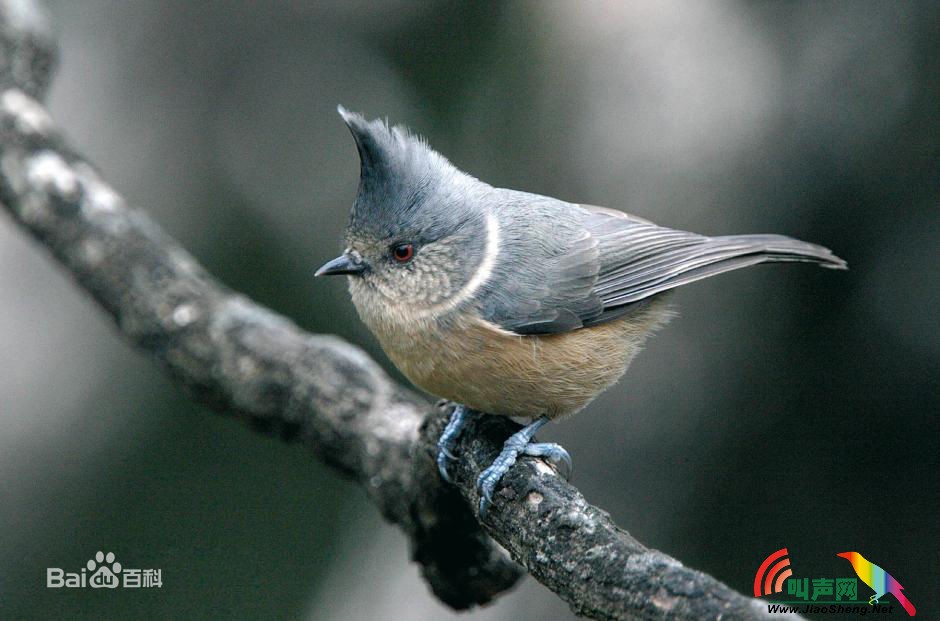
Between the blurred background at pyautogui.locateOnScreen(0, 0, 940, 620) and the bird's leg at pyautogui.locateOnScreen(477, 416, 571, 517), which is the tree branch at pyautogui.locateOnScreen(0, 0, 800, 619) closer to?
the bird's leg at pyautogui.locateOnScreen(477, 416, 571, 517)

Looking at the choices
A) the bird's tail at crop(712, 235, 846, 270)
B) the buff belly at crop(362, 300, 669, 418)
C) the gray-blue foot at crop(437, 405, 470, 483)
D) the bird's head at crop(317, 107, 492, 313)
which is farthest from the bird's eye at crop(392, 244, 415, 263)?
the bird's tail at crop(712, 235, 846, 270)

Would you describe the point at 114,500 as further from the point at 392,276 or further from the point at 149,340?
the point at 392,276

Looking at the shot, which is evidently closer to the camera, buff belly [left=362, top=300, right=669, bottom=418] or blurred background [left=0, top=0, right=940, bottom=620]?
buff belly [left=362, top=300, right=669, bottom=418]

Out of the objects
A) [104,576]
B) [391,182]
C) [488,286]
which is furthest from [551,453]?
[104,576]

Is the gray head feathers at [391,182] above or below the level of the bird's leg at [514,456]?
above

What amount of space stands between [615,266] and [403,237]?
37.2 inches

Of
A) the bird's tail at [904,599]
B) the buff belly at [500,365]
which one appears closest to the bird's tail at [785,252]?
the buff belly at [500,365]

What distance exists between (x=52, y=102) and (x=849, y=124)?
5076mm

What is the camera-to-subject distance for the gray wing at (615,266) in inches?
137

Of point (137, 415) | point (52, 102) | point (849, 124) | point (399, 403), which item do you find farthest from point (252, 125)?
point (849, 124)

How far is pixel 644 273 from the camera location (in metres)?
3.83

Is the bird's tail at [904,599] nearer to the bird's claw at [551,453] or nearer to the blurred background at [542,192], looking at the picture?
the blurred background at [542,192]

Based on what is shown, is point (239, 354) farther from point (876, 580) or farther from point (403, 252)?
point (876, 580)

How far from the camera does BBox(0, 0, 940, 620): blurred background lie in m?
4.90
